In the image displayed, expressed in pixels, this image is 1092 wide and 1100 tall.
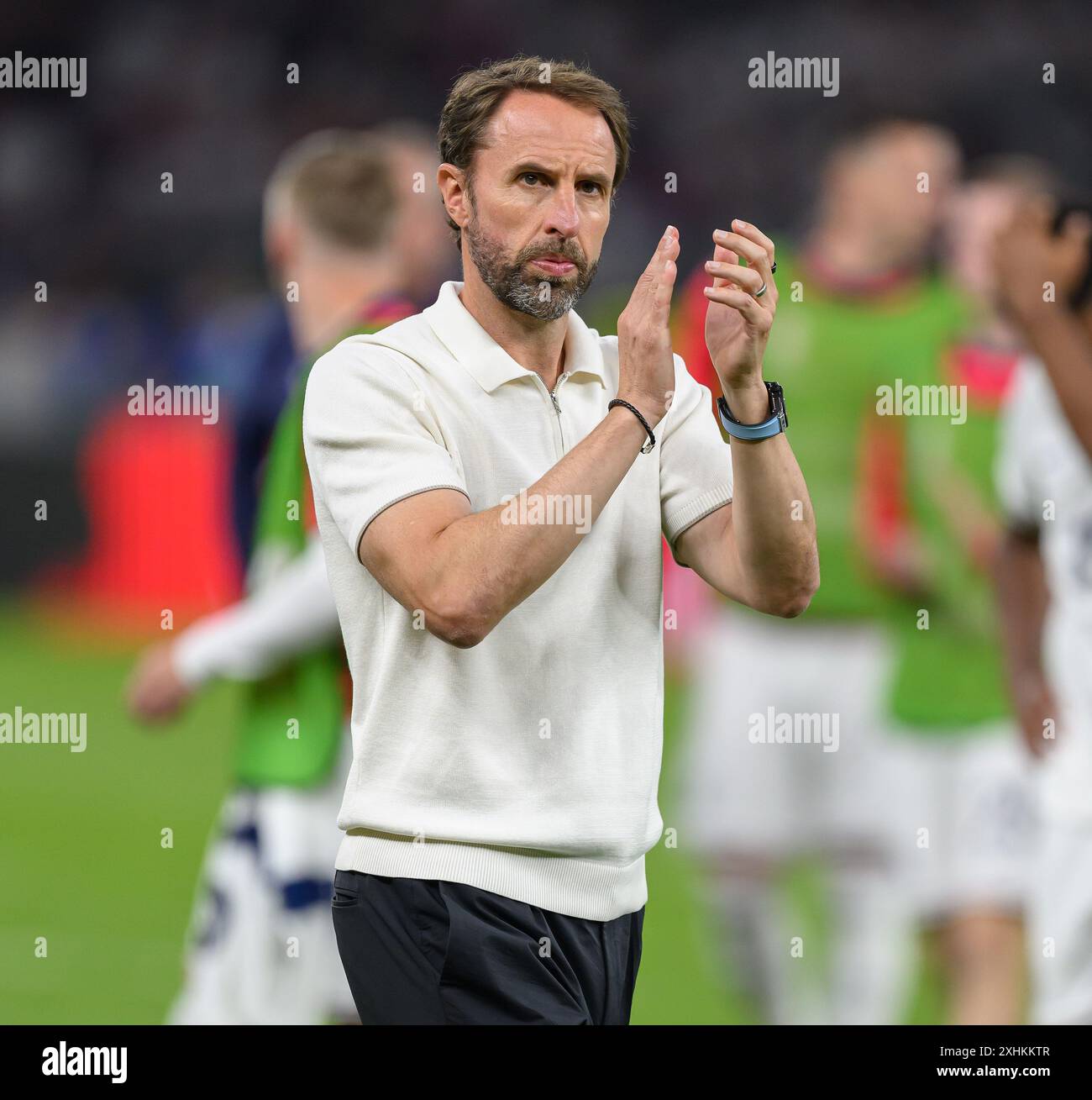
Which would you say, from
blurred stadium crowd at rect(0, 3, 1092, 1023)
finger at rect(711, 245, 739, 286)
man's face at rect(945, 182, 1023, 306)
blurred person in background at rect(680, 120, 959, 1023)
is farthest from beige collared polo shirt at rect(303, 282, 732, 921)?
man's face at rect(945, 182, 1023, 306)

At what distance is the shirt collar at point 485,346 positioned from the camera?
6.45 ft

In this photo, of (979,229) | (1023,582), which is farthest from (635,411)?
(979,229)

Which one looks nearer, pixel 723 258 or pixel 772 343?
pixel 723 258

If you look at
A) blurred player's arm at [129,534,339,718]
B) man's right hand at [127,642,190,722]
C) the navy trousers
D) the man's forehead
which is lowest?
the navy trousers

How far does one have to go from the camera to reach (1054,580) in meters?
3.68

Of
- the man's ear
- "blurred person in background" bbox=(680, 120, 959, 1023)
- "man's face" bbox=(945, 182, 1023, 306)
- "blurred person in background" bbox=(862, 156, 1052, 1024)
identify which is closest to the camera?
the man's ear

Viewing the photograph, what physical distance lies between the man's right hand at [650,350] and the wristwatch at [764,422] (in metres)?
0.09

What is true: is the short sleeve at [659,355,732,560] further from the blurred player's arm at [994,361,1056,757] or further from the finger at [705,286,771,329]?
the blurred player's arm at [994,361,1056,757]

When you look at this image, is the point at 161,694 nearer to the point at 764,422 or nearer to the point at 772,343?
the point at 772,343

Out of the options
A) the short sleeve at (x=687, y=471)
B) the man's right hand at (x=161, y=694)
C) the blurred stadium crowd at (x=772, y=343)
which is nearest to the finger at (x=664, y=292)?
the short sleeve at (x=687, y=471)

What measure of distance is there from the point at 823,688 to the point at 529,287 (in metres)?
2.46

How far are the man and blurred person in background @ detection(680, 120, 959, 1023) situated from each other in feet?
7.22

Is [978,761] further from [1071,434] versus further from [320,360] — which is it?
[320,360]

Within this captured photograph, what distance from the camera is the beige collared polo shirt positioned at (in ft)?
6.05
